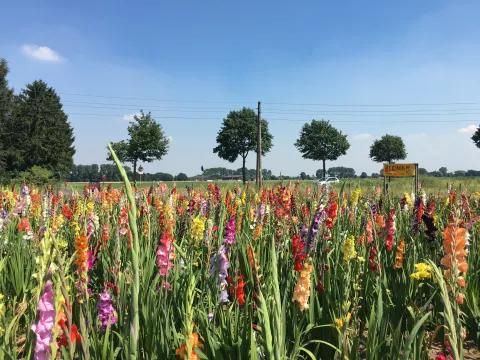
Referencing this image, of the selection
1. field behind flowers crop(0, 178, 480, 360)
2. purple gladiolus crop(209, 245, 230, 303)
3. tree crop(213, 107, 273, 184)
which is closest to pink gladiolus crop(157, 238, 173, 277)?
field behind flowers crop(0, 178, 480, 360)

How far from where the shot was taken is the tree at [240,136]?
59.5m

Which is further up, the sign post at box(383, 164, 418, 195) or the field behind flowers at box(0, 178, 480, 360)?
the sign post at box(383, 164, 418, 195)

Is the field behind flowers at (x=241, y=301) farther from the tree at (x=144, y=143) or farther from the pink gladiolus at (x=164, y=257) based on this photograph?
the tree at (x=144, y=143)

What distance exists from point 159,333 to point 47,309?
1.05m

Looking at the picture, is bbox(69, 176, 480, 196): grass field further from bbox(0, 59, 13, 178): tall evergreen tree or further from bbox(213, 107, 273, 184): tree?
bbox(213, 107, 273, 184): tree

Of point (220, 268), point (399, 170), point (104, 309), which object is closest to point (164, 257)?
point (220, 268)

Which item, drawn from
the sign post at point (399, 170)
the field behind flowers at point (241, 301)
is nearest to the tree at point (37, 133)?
the sign post at point (399, 170)

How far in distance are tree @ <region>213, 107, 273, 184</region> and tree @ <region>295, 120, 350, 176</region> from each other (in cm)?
798

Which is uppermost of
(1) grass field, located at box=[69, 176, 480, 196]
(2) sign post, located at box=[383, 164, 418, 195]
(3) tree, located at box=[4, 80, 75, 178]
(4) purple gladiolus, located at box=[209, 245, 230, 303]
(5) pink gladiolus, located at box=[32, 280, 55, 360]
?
(3) tree, located at box=[4, 80, 75, 178]

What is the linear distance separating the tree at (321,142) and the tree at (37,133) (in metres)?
39.8

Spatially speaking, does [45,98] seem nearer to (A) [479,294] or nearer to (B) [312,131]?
(B) [312,131]

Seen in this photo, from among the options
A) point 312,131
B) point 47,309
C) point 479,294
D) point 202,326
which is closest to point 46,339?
point 47,309

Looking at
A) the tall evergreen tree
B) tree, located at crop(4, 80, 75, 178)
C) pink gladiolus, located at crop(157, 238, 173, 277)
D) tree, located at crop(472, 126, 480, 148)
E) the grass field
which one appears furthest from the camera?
tree, located at crop(472, 126, 480, 148)

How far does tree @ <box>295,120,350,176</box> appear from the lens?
6412cm
